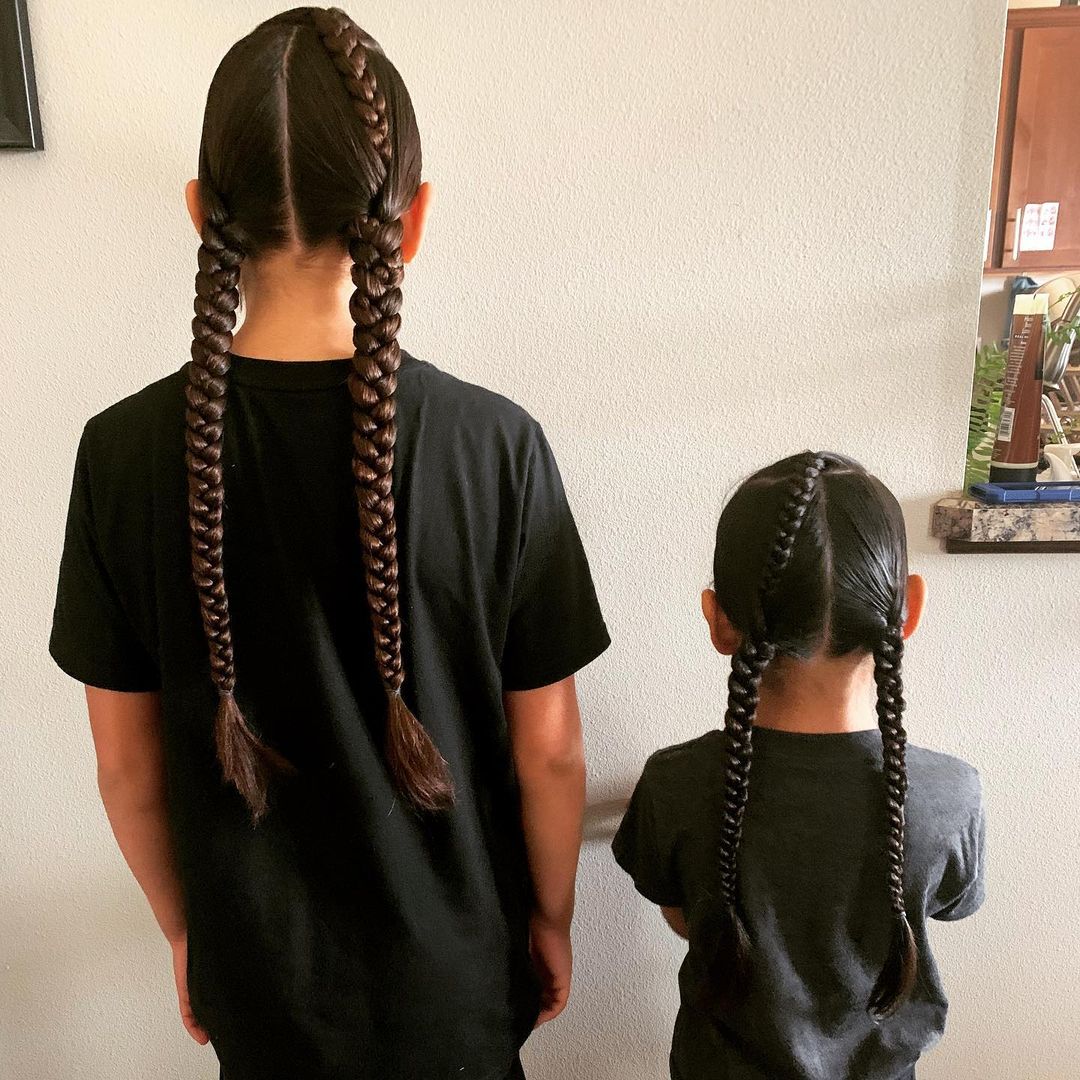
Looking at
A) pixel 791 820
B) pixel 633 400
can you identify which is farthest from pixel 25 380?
pixel 791 820

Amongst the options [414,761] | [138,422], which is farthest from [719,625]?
[138,422]

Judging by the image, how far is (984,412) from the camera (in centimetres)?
105

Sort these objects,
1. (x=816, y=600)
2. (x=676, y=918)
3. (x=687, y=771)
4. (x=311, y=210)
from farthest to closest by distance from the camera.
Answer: (x=676, y=918), (x=687, y=771), (x=816, y=600), (x=311, y=210)

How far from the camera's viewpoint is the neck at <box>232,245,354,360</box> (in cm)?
63

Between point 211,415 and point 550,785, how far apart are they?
1.57 ft

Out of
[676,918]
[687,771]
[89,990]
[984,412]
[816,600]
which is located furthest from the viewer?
[89,990]

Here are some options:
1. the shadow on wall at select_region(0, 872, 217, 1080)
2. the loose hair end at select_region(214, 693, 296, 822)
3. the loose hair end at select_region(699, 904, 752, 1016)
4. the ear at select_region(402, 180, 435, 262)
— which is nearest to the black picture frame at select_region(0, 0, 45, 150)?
the ear at select_region(402, 180, 435, 262)

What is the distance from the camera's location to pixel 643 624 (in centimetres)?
104

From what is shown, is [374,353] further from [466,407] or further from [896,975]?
[896,975]

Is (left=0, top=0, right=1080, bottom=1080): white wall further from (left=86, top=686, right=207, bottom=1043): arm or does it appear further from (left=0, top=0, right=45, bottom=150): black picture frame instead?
(left=86, top=686, right=207, bottom=1043): arm

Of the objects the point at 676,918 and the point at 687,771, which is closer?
the point at 687,771

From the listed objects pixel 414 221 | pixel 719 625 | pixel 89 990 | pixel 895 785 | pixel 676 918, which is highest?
pixel 414 221

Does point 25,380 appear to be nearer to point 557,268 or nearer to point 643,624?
point 557,268

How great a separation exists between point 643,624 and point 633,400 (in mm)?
290
